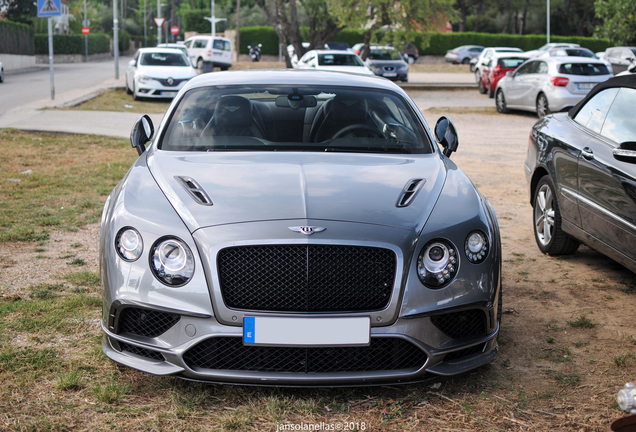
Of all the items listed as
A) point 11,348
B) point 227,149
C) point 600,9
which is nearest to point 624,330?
point 227,149

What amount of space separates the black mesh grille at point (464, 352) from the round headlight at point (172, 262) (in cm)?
124

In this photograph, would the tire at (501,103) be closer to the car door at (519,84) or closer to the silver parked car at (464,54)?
the car door at (519,84)

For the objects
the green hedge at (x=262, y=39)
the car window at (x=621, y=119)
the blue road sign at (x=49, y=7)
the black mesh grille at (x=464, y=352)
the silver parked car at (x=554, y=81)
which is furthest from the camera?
the green hedge at (x=262, y=39)

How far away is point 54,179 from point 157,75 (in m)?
13.0

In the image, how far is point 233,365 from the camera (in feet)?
10.0

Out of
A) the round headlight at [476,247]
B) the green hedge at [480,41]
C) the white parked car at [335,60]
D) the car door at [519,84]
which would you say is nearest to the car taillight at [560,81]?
the car door at [519,84]

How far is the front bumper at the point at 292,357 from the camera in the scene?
3002 millimetres

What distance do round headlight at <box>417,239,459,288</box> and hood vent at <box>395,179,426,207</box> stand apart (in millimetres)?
293

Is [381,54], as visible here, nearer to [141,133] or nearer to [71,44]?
[141,133]

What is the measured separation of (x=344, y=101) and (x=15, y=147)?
8299 millimetres

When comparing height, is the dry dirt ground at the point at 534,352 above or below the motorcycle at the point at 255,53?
below

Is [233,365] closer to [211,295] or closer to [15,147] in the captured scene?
[211,295]

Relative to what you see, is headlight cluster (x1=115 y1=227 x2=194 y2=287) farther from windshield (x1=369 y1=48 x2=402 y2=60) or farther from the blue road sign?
windshield (x1=369 y1=48 x2=402 y2=60)

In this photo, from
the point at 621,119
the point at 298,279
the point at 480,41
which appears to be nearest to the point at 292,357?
the point at 298,279
